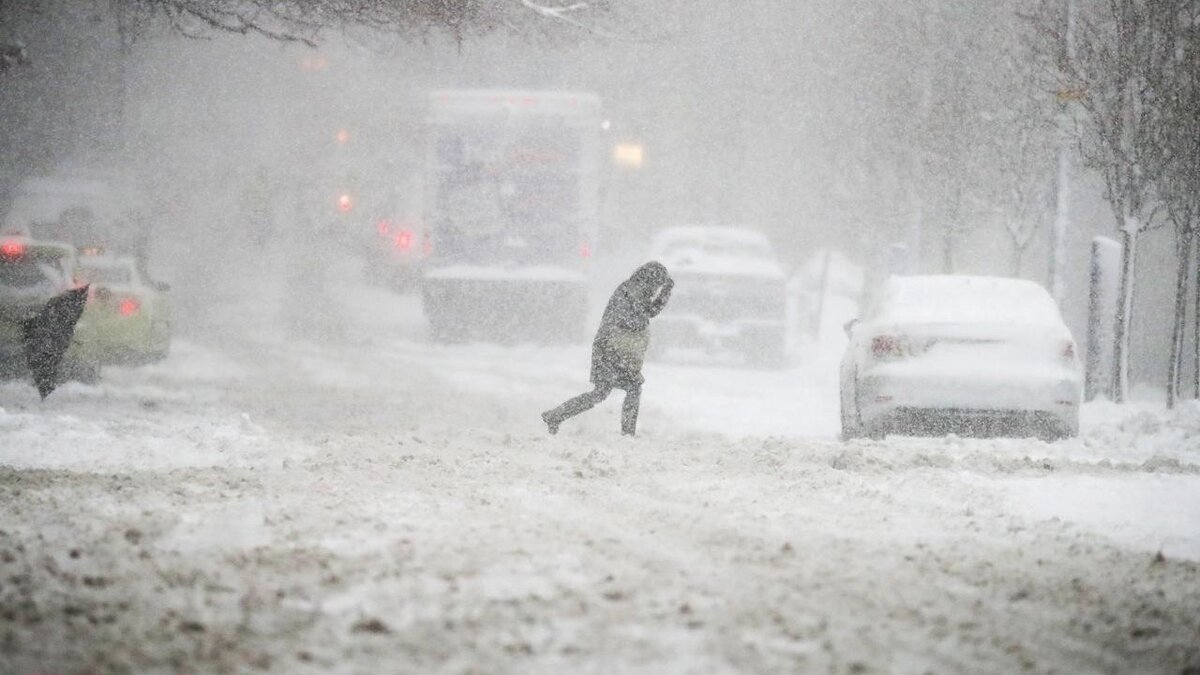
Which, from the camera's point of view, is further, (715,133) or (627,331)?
(715,133)

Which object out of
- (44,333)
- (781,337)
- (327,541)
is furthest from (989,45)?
(327,541)

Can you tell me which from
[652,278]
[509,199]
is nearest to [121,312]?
[509,199]

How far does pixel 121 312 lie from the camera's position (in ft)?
48.0

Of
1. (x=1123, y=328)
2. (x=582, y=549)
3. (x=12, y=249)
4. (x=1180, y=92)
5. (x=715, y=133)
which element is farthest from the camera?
(x=715, y=133)

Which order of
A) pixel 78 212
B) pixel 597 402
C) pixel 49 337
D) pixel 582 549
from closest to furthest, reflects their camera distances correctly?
1. pixel 582 549
2. pixel 597 402
3. pixel 49 337
4. pixel 78 212

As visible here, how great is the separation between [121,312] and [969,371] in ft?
33.9

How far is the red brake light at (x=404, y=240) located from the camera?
2097 centimetres

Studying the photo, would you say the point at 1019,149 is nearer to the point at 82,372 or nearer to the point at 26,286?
the point at 82,372

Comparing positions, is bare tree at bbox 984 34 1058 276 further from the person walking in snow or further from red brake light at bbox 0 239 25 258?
red brake light at bbox 0 239 25 258

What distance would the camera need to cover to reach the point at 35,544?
5.32 metres

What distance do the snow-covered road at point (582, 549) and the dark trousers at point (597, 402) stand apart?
0.24m

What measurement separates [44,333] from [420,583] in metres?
7.70

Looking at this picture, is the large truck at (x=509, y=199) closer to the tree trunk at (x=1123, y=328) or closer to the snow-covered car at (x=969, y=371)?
A: the tree trunk at (x=1123, y=328)

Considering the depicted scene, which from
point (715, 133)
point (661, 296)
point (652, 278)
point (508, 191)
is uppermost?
point (715, 133)
